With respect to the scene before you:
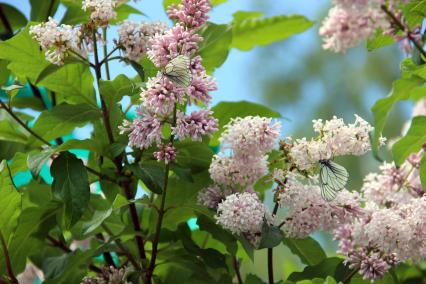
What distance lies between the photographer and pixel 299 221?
92cm

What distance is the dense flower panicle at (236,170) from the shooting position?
93cm

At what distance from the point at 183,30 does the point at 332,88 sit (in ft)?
29.4

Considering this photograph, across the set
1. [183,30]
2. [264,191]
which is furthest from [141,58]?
[264,191]

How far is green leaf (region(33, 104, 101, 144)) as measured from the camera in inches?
40.4

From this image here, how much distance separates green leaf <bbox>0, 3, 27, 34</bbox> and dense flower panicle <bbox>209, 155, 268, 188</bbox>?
63 cm

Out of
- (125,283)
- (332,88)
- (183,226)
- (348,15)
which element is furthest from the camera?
(332,88)

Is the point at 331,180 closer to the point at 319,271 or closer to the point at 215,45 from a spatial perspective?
the point at 319,271

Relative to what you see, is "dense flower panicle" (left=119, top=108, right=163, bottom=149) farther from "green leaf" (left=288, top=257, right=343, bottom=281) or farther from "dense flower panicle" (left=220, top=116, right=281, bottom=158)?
"green leaf" (left=288, top=257, right=343, bottom=281)

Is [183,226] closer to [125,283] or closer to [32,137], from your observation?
[125,283]

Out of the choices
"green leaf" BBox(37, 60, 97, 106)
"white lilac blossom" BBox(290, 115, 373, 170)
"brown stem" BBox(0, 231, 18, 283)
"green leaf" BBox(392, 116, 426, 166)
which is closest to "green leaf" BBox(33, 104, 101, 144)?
"green leaf" BBox(37, 60, 97, 106)

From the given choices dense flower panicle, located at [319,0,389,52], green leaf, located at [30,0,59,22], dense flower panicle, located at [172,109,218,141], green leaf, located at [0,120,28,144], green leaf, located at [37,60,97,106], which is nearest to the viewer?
dense flower panicle, located at [319,0,389,52]

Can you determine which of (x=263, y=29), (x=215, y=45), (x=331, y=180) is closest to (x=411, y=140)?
(x=331, y=180)

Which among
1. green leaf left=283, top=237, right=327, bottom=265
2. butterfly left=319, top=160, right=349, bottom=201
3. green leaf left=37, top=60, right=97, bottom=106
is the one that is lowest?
green leaf left=283, top=237, right=327, bottom=265

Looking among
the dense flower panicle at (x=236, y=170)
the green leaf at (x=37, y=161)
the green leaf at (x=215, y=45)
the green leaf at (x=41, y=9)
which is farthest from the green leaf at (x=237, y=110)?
the green leaf at (x=41, y=9)
